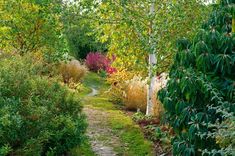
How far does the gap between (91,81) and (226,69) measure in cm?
1643

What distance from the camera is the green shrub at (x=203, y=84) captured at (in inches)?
196

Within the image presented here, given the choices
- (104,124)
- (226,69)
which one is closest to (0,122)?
(226,69)

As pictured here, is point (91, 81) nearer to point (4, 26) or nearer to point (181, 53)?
point (4, 26)

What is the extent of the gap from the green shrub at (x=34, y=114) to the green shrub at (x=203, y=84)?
1.47 meters

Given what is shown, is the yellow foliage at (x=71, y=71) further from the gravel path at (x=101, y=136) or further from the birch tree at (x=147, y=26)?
the gravel path at (x=101, y=136)

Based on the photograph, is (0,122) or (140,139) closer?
(0,122)

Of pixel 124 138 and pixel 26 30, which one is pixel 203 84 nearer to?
pixel 124 138

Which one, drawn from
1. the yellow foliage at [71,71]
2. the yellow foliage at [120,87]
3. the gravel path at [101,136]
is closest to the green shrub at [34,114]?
the gravel path at [101,136]

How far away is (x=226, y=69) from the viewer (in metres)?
5.01

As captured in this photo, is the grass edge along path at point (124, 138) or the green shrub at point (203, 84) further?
the grass edge along path at point (124, 138)

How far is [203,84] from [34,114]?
216cm

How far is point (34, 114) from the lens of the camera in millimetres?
5250

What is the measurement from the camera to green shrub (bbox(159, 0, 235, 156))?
4.98 m

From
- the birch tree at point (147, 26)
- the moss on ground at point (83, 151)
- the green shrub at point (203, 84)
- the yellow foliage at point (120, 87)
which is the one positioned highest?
the birch tree at point (147, 26)
